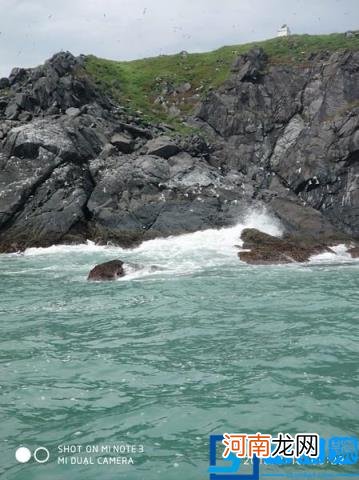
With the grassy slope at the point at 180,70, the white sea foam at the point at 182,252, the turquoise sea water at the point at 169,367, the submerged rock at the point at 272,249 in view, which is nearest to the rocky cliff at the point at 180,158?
the white sea foam at the point at 182,252

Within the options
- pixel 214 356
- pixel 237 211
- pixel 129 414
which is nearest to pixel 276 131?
pixel 237 211

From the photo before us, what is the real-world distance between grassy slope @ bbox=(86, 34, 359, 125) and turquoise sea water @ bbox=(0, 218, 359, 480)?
4461cm

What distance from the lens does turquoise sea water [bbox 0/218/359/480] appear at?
924cm

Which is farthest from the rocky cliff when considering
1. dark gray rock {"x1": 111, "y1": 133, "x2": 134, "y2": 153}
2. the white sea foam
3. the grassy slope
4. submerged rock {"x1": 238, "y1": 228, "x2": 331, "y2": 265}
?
the grassy slope

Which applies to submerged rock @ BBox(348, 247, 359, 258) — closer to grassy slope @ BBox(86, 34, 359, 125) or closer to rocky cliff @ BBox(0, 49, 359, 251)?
rocky cliff @ BBox(0, 49, 359, 251)

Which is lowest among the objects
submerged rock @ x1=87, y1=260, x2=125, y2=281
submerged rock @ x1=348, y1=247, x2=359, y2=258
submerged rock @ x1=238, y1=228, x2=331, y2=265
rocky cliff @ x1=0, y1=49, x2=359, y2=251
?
submerged rock @ x1=348, y1=247, x2=359, y2=258

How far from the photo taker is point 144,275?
89.6 feet

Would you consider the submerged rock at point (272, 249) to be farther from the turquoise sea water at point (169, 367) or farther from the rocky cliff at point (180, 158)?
the turquoise sea water at point (169, 367)

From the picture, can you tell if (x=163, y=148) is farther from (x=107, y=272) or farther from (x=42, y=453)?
(x=42, y=453)

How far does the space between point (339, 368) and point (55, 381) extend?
705cm

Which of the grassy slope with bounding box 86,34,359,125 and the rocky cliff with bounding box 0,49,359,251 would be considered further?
the grassy slope with bounding box 86,34,359,125

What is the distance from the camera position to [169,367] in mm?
12820

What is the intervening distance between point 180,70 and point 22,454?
76.2 metres

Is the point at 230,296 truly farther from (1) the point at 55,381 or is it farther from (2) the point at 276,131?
(2) the point at 276,131
